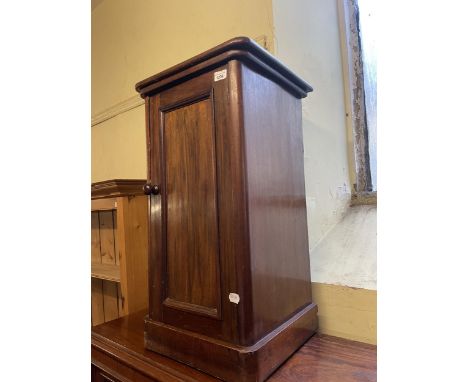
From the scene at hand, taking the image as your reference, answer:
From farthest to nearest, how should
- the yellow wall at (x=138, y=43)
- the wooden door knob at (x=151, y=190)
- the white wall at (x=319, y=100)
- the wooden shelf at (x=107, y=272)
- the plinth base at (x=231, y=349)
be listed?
the wooden shelf at (x=107, y=272) < the yellow wall at (x=138, y=43) < the white wall at (x=319, y=100) < the wooden door knob at (x=151, y=190) < the plinth base at (x=231, y=349)

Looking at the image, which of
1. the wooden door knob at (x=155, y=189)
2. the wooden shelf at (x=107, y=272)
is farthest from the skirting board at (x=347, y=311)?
the wooden shelf at (x=107, y=272)

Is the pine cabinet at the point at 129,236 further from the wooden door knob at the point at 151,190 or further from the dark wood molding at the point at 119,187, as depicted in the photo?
the wooden door knob at the point at 151,190

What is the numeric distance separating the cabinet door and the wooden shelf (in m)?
0.59

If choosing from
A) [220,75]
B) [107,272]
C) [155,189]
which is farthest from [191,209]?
[107,272]

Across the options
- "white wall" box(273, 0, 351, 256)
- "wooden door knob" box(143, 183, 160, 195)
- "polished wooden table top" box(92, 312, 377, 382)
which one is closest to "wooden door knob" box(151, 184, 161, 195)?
"wooden door knob" box(143, 183, 160, 195)

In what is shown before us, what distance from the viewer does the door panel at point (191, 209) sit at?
665 mm

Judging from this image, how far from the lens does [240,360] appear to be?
60 cm

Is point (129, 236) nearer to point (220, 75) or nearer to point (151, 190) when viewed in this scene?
point (151, 190)

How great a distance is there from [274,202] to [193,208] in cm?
18

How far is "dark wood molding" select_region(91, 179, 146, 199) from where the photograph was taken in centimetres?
119

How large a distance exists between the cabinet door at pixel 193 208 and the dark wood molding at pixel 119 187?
462 mm
